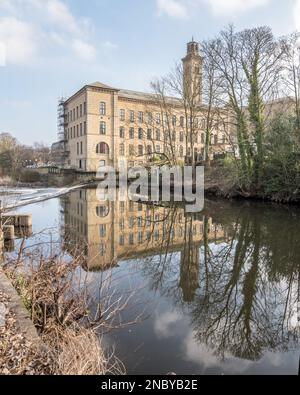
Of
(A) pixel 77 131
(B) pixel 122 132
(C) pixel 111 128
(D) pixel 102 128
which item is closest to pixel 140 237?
(D) pixel 102 128

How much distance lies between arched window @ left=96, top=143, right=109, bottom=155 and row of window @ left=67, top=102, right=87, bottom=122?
517cm

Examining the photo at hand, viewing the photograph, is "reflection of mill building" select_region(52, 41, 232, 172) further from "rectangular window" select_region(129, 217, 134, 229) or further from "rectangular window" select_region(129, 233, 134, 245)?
"rectangular window" select_region(129, 233, 134, 245)

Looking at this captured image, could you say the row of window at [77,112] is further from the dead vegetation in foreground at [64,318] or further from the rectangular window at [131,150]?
the dead vegetation in foreground at [64,318]

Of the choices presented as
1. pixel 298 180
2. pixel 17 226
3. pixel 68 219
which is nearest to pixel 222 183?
pixel 298 180

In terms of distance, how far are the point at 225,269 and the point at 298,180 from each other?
11.5m

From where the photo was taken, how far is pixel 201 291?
5520 mm

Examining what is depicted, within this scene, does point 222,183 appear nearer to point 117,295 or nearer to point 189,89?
point 189,89

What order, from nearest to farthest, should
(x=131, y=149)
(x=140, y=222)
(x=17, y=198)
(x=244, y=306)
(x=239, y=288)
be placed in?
1. (x=244, y=306)
2. (x=239, y=288)
3. (x=17, y=198)
4. (x=140, y=222)
5. (x=131, y=149)

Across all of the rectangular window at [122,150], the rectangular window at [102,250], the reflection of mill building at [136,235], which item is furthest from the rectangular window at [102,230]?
the rectangular window at [122,150]

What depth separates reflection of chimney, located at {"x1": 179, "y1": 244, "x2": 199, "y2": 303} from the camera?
5449 mm

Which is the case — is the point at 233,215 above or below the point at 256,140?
below

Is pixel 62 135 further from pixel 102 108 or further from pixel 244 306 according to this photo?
pixel 244 306

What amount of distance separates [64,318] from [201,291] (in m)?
2.70

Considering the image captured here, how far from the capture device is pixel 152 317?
4531 mm
